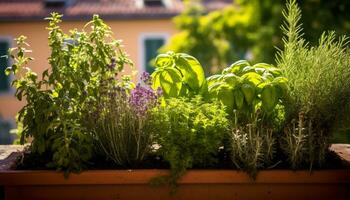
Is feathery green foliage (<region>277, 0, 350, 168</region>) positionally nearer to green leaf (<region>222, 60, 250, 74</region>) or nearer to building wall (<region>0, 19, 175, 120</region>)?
green leaf (<region>222, 60, 250, 74</region>)

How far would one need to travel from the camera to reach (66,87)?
5.58 ft

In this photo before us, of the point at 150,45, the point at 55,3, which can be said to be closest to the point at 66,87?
the point at 150,45

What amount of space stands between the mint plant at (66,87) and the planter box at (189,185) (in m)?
0.07

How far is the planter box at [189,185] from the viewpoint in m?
1.59

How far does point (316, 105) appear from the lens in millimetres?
1726

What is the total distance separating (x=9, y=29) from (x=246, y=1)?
213 inches

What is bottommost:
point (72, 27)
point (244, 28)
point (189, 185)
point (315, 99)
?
point (189, 185)

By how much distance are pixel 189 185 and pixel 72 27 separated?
985cm

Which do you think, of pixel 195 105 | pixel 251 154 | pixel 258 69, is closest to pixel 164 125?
pixel 195 105

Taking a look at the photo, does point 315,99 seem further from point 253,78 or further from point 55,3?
point 55,3

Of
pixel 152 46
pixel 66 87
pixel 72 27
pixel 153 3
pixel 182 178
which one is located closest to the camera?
pixel 182 178

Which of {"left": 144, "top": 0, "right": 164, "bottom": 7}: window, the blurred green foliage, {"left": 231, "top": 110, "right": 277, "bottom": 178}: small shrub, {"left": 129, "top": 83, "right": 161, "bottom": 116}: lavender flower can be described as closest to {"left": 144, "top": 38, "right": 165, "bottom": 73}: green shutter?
{"left": 144, "top": 0, "right": 164, "bottom": 7}: window

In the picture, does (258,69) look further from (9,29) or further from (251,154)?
(9,29)

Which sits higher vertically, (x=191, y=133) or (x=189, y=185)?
(x=191, y=133)
